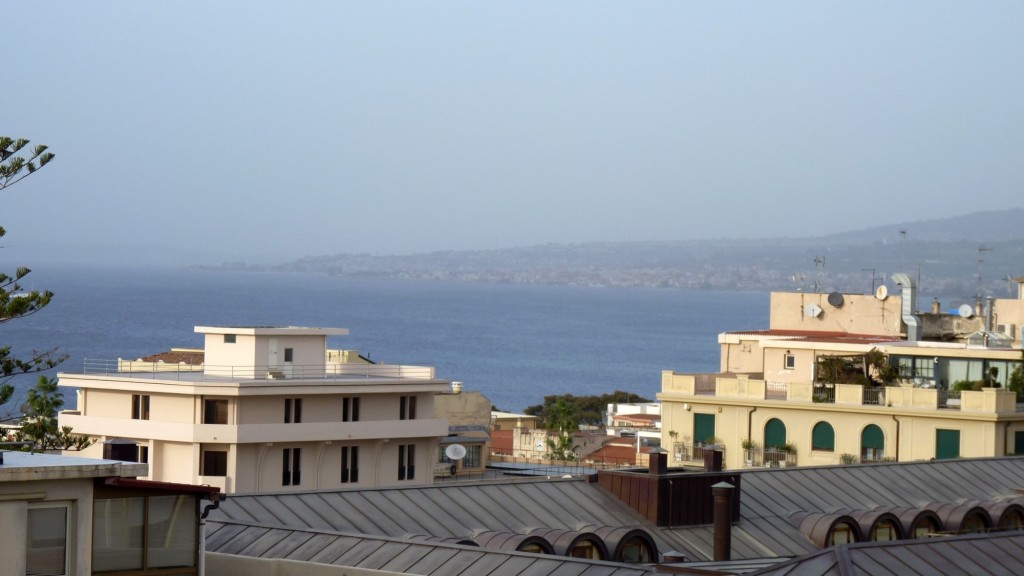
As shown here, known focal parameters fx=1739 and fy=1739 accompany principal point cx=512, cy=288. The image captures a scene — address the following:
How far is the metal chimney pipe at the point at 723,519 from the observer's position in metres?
25.5

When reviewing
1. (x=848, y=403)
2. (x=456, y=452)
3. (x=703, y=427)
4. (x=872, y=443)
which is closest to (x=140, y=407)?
(x=456, y=452)

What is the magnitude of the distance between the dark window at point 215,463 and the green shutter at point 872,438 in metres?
20.1

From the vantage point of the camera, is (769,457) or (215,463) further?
(769,457)

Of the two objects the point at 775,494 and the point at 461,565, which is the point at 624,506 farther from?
the point at 461,565

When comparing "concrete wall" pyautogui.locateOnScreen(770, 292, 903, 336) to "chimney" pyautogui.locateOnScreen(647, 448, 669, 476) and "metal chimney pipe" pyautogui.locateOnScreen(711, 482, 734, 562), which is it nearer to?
"chimney" pyautogui.locateOnScreen(647, 448, 669, 476)

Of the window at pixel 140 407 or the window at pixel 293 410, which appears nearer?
the window at pixel 140 407

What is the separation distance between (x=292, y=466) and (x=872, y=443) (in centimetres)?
1840

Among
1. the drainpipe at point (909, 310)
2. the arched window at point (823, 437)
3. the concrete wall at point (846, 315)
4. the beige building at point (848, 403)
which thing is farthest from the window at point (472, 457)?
the drainpipe at point (909, 310)

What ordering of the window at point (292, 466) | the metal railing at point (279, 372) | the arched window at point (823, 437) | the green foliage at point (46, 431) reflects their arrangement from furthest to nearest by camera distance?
1. the metal railing at point (279, 372)
2. the arched window at point (823, 437)
3. the window at point (292, 466)
4. the green foliage at point (46, 431)

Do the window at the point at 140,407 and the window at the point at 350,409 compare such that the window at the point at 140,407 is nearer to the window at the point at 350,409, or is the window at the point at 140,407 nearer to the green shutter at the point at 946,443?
the window at the point at 350,409

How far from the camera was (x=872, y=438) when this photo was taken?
2184 inches

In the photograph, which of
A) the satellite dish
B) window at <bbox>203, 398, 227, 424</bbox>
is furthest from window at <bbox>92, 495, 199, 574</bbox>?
the satellite dish

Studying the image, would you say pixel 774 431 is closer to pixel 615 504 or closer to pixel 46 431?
pixel 46 431

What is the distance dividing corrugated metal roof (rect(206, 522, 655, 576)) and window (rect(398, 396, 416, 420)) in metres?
35.3
